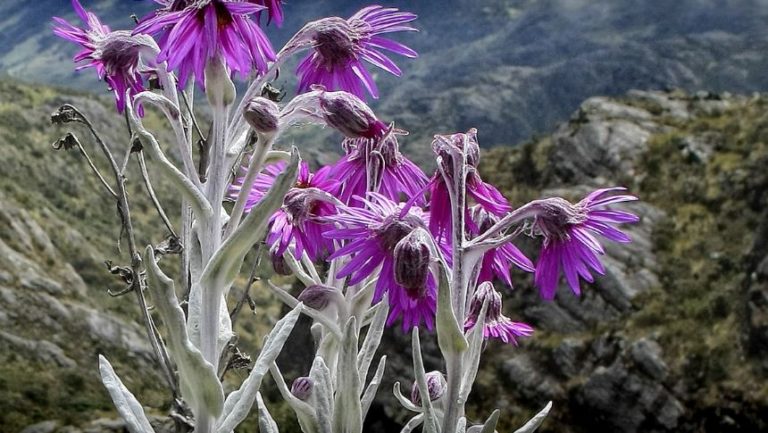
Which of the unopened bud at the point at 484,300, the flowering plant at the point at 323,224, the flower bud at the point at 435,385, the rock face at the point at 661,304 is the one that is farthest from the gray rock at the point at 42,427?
the unopened bud at the point at 484,300

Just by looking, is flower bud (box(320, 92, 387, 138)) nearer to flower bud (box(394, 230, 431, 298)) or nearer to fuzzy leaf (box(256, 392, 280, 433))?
flower bud (box(394, 230, 431, 298))

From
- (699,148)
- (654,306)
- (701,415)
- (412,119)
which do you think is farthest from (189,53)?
(412,119)

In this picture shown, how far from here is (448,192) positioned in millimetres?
1390

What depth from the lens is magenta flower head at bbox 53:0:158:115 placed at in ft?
4.57

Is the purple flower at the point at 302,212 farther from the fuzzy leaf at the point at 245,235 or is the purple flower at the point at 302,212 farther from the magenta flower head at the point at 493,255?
the magenta flower head at the point at 493,255

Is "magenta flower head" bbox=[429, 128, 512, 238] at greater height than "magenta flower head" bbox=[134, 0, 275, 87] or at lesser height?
lesser

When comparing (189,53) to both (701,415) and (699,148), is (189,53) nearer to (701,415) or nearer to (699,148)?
(701,415)

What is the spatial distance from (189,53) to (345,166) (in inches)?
16.0

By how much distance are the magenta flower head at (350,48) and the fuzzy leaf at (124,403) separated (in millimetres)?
627

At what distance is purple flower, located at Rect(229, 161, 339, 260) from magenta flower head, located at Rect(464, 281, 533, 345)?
→ 12.3 inches

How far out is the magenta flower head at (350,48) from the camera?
1.44 metres

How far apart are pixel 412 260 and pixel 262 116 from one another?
0.35 meters

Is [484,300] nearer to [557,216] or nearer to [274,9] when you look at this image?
[557,216]

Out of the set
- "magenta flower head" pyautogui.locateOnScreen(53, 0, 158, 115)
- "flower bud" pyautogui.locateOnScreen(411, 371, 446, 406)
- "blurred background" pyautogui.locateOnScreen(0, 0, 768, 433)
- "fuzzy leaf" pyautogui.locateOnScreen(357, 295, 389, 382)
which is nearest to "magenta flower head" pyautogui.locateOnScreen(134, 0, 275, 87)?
A: "magenta flower head" pyautogui.locateOnScreen(53, 0, 158, 115)
